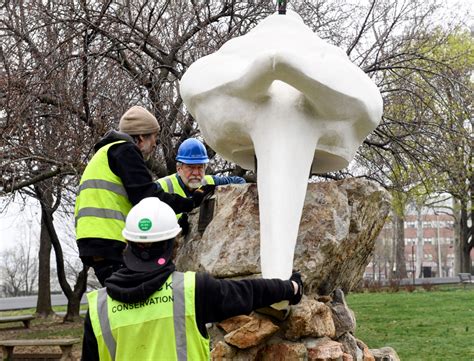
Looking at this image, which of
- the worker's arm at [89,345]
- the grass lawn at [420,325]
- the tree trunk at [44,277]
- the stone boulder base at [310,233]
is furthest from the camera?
the tree trunk at [44,277]

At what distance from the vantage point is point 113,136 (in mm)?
3977

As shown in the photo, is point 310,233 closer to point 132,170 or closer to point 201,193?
point 201,193

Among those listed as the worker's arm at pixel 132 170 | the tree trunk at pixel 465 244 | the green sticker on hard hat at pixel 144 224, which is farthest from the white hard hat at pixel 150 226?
the tree trunk at pixel 465 244

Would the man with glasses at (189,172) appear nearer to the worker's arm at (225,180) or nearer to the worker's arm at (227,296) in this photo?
the worker's arm at (225,180)

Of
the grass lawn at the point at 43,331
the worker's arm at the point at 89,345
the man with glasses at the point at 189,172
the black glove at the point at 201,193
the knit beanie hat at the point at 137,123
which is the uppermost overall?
the knit beanie hat at the point at 137,123

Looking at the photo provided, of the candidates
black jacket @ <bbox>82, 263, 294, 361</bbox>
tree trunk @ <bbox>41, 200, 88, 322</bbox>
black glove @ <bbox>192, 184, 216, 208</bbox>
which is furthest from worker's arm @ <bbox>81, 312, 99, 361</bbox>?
tree trunk @ <bbox>41, 200, 88, 322</bbox>

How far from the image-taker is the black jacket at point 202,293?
8.00 ft

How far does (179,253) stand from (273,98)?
153cm

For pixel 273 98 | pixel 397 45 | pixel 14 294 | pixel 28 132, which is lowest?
pixel 14 294

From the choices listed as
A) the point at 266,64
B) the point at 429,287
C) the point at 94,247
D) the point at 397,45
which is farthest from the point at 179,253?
the point at 429,287

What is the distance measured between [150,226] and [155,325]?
375 millimetres

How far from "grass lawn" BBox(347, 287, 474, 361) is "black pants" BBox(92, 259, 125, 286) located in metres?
6.02

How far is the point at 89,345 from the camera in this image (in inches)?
102

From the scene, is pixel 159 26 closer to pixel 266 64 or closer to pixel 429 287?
pixel 266 64
